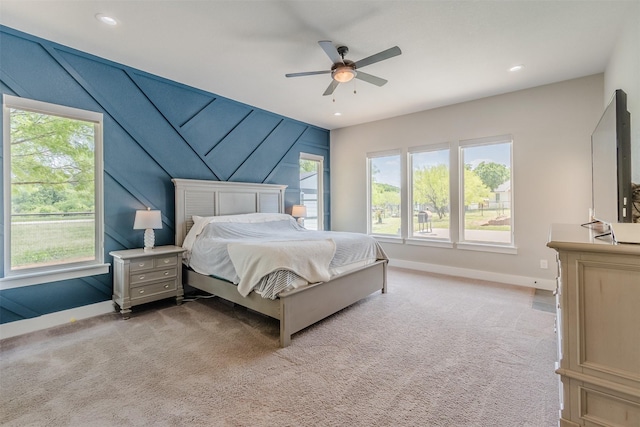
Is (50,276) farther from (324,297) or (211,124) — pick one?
(324,297)

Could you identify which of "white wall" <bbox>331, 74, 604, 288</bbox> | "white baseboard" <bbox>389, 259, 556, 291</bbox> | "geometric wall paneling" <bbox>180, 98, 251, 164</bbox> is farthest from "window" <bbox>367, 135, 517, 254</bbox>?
"geometric wall paneling" <bbox>180, 98, 251, 164</bbox>

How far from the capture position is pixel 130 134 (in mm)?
3400

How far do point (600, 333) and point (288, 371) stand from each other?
1815 mm

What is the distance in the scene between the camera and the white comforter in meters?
2.55

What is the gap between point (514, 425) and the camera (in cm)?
154

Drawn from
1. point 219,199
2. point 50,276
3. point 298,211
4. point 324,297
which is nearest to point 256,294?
point 324,297

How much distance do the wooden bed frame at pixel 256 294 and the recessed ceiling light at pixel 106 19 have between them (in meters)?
1.76

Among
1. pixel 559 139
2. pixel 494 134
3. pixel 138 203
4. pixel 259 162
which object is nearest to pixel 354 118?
pixel 259 162

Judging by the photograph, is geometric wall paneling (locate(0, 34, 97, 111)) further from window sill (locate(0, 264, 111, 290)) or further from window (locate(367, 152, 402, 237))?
window (locate(367, 152, 402, 237))

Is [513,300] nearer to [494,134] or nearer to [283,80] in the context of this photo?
[494,134]

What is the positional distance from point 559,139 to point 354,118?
3213 mm

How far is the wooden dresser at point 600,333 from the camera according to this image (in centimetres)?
107

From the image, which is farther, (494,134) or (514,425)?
(494,134)

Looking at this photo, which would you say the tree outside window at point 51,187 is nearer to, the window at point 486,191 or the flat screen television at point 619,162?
the flat screen television at point 619,162
